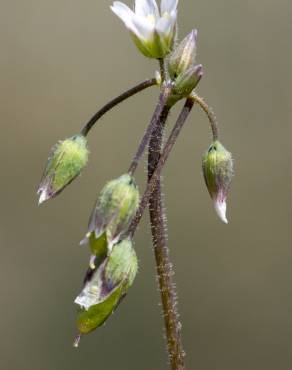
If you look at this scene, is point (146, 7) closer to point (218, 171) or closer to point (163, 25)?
point (163, 25)

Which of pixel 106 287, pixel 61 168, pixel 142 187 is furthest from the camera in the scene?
pixel 142 187

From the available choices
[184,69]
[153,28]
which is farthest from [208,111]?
[153,28]

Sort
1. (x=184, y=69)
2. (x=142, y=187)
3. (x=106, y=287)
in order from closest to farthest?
(x=106, y=287), (x=184, y=69), (x=142, y=187)

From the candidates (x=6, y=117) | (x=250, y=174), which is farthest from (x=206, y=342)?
(x=6, y=117)

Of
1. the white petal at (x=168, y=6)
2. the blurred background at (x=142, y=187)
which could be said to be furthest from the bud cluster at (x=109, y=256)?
the blurred background at (x=142, y=187)

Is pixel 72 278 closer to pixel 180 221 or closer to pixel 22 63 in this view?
pixel 180 221

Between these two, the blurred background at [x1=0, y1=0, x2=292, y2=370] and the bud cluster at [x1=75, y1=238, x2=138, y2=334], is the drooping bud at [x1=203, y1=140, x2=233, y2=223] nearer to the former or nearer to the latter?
the bud cluster at [x1=75, y1=238, x2=138, y2=334]

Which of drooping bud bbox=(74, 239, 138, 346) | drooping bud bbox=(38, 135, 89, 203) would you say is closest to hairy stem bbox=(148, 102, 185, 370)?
drooping bud bbox=(74, 239, 138, 346)
